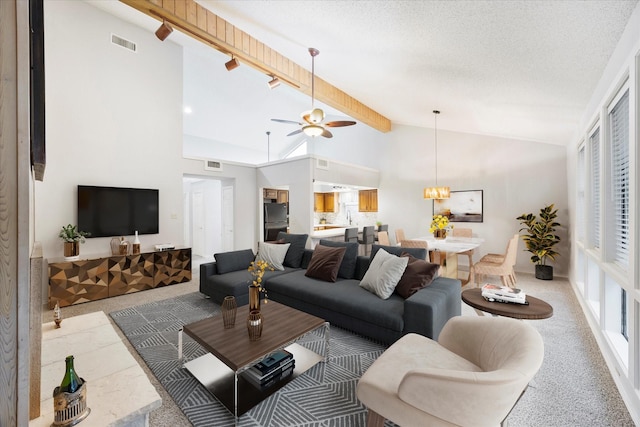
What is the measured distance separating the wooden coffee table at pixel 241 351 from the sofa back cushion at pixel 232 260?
1439 mm

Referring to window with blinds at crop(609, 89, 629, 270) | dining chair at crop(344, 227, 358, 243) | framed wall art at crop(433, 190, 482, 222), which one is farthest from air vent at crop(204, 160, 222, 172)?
window with blinds at crop(609, 89, 629, 270)

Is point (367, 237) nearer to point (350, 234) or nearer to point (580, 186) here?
point (350, 234)

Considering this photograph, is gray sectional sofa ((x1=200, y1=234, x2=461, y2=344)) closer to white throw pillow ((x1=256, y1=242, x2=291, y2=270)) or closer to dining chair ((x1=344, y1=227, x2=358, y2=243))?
white throw pillow ((x1=256, y1=242, x2=291, y2=270))

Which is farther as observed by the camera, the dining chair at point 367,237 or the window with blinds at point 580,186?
the dining chair at point 367,237

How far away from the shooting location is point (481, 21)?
78.8 inches

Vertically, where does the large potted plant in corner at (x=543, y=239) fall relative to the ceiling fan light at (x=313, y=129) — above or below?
below

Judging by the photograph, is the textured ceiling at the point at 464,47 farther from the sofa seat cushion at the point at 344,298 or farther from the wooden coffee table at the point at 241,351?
the wooden coffee table at the point at 241,351

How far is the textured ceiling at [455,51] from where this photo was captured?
1.89 meters

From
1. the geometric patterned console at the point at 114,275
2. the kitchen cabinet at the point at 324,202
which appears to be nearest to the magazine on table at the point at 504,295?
the geometric patterned console at the point at 114,275

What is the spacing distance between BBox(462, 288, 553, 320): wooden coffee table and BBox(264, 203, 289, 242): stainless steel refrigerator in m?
5.42

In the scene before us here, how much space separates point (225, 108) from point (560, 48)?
6861mm

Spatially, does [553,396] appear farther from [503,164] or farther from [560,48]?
[503,164]

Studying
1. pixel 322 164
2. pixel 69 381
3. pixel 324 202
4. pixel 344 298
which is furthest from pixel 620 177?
pixel 324 202

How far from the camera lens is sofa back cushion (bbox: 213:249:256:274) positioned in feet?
12.4
